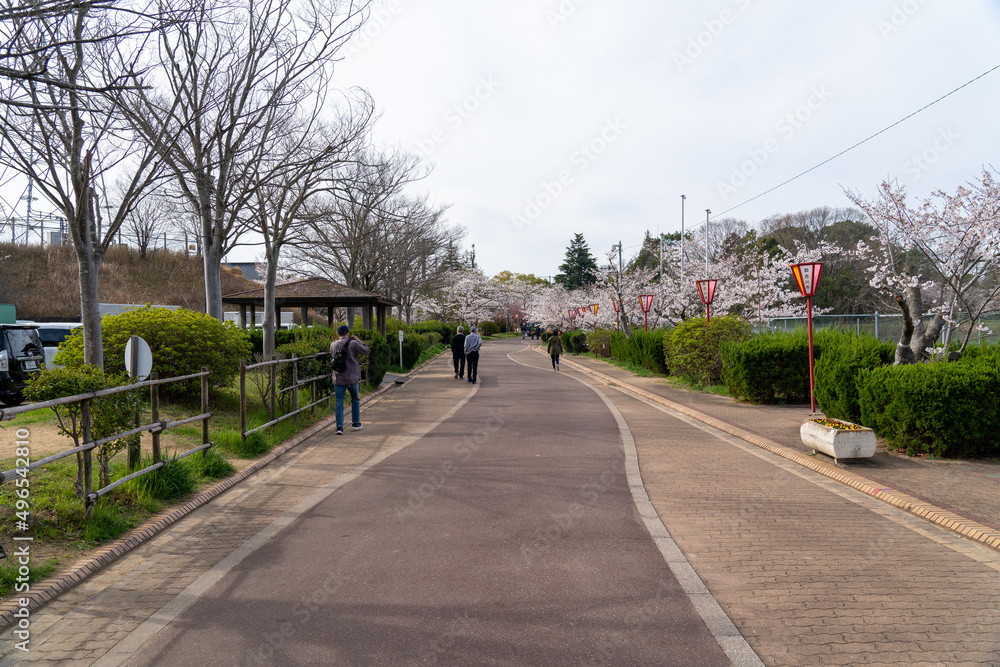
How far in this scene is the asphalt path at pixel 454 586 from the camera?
339 centimetres

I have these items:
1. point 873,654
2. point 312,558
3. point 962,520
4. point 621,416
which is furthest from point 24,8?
point 621,416

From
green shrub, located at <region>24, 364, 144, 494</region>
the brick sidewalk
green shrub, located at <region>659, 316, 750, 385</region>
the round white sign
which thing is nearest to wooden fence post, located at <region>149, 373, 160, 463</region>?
green shrub, located at <region>24, 364, 144, 494</region>

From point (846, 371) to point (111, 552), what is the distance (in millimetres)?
9833

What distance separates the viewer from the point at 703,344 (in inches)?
702

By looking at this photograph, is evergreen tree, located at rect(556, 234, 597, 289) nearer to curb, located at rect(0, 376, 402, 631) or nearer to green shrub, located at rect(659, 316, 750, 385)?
green shrub, located at rect(659, 316, 750, 385)

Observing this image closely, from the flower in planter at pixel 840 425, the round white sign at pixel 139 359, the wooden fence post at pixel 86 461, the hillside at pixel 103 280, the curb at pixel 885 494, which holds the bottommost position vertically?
the curb at pixel 885 494

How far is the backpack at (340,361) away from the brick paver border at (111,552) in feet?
8.77

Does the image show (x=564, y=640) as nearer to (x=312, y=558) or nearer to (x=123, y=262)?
(x=312, y=558)

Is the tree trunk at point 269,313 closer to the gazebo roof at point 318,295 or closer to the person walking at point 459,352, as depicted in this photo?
the gazebo roof at point 318,295

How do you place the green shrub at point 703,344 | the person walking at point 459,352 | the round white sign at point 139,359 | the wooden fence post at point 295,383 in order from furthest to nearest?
1. the person walking at point 459,352
2. the green shrub at point 703,344
3. the wooden fence post at point 295,383
4. the round white sign at point 139,359

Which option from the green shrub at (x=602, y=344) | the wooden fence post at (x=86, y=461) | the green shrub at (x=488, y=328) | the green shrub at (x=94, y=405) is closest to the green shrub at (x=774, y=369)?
the green shrub at (x=94, y=405)

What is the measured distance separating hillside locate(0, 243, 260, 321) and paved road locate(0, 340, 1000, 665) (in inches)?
1730

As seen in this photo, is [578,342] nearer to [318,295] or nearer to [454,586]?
[318,295]

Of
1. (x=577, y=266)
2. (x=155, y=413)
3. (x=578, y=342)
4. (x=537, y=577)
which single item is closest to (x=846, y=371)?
(x=537, y=577)
